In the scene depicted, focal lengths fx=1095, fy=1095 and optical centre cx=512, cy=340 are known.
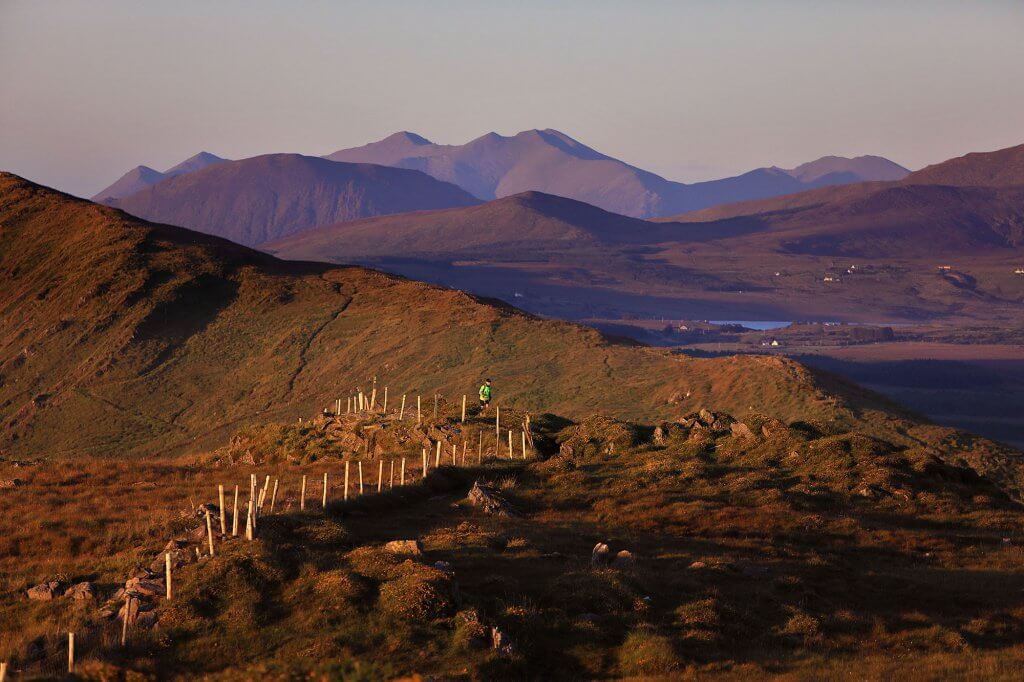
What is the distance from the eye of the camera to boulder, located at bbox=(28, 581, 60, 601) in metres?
23.2

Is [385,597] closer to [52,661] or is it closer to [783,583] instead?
[52,661]

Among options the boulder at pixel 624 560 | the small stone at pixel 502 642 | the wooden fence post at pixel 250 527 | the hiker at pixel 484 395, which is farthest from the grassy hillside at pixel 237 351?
the small stone at pixel 502 642

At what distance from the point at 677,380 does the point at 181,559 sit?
61.6 meters

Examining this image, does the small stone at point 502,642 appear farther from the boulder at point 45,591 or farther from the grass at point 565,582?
the boulder at point 45,591

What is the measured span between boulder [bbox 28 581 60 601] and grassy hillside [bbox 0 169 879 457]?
5414cm

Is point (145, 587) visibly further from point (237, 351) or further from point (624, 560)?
point (237, 351)

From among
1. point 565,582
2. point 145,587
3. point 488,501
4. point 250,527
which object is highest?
point 250,527

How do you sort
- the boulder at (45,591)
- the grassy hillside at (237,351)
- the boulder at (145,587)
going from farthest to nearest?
the grassy hillside at (237,351) → the boulder at (45,591) → the boulder at (145,587)

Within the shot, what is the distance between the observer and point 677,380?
82250mm

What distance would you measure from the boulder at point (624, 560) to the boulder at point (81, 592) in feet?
36.8

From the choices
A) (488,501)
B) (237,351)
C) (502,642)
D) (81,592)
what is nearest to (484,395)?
(488,501)

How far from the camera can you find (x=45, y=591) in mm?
23375

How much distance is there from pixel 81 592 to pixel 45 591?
1053mm

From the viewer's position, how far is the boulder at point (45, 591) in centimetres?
2317
